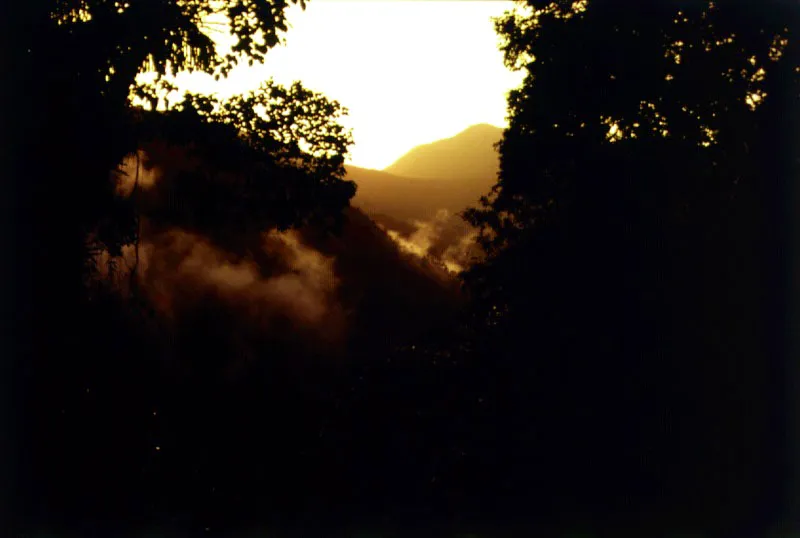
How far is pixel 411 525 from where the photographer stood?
11984 millimetres

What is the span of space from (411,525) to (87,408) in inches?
254

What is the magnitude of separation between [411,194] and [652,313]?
146ft

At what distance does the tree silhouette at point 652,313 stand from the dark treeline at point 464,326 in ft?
0.14

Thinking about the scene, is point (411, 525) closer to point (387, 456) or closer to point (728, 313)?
point (387, 456)

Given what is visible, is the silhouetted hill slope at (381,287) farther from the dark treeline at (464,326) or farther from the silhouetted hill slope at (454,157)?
the silhouetted hill slope at (454,157)

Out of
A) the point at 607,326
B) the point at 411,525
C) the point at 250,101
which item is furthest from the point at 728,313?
the point at 250,101

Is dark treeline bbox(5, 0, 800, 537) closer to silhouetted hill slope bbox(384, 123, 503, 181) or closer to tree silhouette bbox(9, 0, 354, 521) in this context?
tree silhouette bbox(9, 0, 354, 521)

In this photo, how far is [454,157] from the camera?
87.2 metres

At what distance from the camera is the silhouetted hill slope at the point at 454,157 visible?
269ft

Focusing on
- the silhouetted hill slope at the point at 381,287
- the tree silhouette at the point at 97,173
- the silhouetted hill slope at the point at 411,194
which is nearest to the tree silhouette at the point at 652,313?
the tree silhouette at the point at 97,173

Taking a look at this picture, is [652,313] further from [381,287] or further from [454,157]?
[454,157]

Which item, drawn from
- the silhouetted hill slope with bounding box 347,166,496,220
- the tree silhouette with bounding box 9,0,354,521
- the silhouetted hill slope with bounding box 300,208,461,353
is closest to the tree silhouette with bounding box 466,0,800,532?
the tree silhouette with bounding box 9,0,354,521

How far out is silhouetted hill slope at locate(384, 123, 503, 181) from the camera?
82012 millimetres

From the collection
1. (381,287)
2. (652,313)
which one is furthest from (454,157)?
(652,313)
